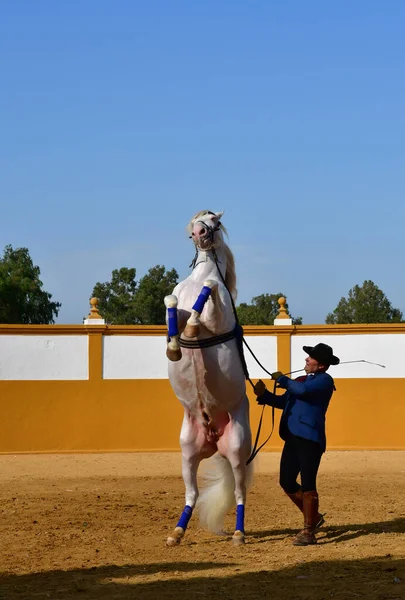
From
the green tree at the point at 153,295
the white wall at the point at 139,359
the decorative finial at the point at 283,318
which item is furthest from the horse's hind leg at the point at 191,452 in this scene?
the green tree at the point at 153,295

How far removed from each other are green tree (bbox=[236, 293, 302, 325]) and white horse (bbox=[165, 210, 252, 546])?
41126 millimetres

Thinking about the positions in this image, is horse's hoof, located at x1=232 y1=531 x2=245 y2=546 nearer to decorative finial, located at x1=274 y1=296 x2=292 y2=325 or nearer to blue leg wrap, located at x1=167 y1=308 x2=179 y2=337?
blue leg wrap, located at x1=167 y1=308 x2=179 y2=337

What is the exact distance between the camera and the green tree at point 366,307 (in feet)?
167

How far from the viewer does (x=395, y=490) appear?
11.3m

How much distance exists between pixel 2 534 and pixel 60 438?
740cm

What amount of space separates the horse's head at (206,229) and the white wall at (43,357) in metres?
8.31

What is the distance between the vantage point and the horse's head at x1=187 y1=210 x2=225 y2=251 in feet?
25.7

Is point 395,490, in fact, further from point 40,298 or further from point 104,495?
point 40,298

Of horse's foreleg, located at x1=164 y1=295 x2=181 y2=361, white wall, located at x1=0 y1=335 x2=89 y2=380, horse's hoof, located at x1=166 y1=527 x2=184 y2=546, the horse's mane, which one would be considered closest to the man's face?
the horse's mane

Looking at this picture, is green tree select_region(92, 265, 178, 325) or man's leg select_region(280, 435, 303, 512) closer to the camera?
man's leg select_region(280, 435, 303, 512)

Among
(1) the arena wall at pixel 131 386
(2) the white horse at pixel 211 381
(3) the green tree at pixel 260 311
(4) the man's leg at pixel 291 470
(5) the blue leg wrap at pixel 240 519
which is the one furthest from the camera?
(3) the green tree at pixel 260 311

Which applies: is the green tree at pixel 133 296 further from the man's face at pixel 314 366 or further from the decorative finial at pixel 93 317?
the man's face at pixel 314 366

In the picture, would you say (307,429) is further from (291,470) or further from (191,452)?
(191,452)

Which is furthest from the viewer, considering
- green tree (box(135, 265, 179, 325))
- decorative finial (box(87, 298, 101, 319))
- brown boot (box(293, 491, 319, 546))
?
green tree (box(135, 265, 179, 325))
